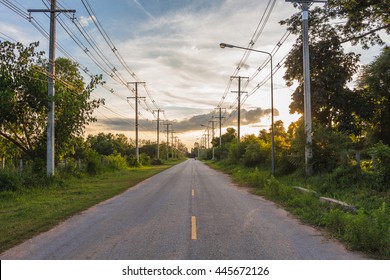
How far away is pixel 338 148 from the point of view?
1819 cm

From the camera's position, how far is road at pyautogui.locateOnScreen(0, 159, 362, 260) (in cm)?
652

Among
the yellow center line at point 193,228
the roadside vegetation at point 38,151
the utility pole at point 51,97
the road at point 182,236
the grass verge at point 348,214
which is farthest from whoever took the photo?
the utility pole at point 51,97

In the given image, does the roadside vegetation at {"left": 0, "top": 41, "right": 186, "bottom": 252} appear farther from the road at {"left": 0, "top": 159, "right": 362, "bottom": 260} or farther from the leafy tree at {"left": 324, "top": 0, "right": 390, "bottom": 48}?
the leafy tree at {"left": 324, "top": 0, "right": 390, "bottom": 48}

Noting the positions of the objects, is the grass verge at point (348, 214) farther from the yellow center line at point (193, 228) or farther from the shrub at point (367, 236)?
the yellow center line at point (193, 228)

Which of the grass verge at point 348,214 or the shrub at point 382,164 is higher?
the shrub at point 382,164

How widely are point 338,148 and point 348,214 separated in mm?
10209

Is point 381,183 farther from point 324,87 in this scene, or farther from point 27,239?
point 324,87

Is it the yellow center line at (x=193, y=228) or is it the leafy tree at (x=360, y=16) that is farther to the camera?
the leafy tree at (x=360, y=16)

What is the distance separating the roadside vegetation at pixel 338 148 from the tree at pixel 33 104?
42.7 feet

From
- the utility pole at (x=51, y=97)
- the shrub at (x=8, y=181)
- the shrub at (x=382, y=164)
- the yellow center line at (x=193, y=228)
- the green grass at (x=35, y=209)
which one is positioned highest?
the utility pole at (x=51, y=97)

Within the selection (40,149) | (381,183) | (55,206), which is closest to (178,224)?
(55,206)

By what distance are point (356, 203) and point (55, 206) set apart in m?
11.1

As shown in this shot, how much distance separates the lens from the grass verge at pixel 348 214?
7.02 meters

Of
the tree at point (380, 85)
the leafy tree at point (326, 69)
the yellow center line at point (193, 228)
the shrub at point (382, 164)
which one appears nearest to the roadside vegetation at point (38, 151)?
the yellow center line at point (193, 228)
